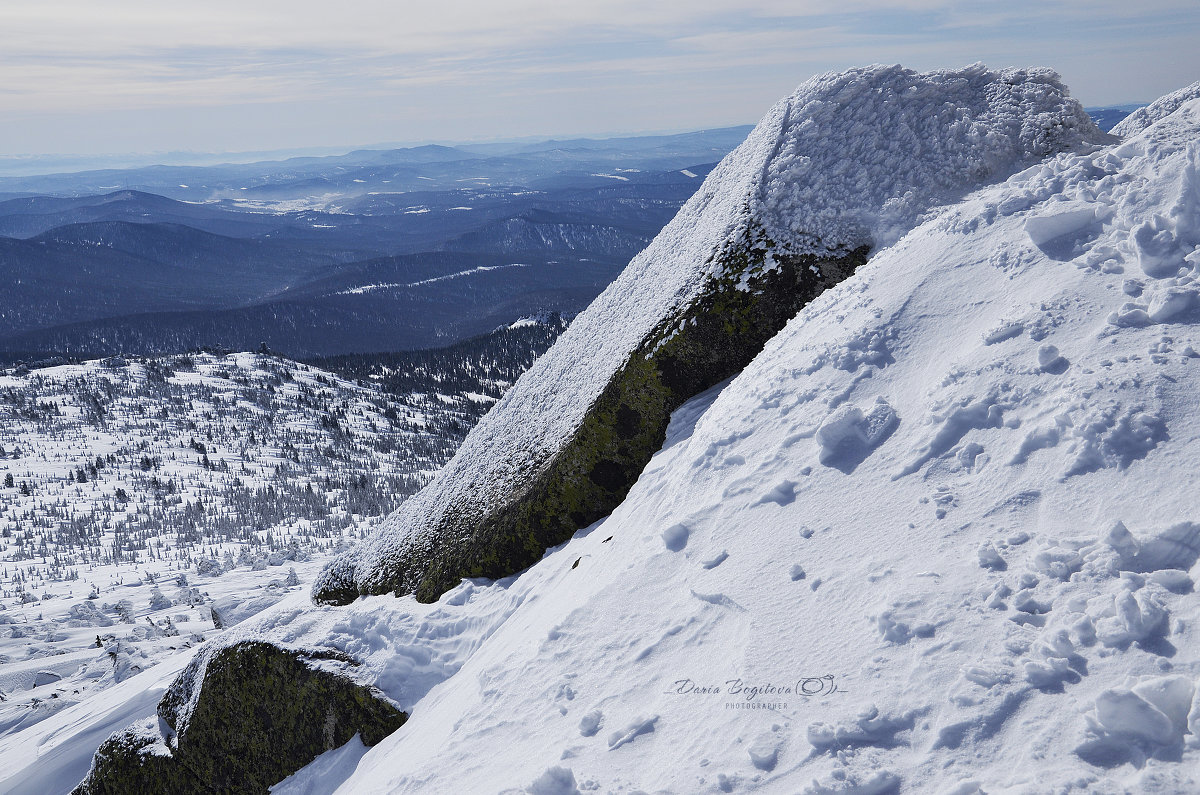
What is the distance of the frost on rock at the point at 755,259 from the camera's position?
7.12 metres

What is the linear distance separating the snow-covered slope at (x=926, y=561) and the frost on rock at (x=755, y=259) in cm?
125

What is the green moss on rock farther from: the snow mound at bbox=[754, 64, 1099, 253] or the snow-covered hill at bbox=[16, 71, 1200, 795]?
the snow-covered hill at bbox=[16, 71, 1200, 795]

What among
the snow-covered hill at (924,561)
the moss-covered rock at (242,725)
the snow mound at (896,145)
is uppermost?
the snow mound at (896,145)

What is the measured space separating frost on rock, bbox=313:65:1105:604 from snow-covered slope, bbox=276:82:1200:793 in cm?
125

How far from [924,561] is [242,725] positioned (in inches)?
289

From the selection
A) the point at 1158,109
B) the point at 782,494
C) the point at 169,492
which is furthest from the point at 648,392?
the point at 169,492

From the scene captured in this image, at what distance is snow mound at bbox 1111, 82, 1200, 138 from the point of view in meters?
7.52

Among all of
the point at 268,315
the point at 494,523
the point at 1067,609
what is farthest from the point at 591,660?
the point at 268,315

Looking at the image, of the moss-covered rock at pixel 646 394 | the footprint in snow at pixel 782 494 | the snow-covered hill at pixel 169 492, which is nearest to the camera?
the footprint in snow at pixel 782 494

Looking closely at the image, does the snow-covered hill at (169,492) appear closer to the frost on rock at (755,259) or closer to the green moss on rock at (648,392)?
the frost on rock at (755,259)

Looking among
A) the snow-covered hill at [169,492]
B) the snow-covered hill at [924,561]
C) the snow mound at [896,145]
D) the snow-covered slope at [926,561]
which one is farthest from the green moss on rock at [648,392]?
the snow-covered hill at [169,492]

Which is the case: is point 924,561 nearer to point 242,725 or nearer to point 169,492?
point 242,725

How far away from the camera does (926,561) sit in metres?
3.40

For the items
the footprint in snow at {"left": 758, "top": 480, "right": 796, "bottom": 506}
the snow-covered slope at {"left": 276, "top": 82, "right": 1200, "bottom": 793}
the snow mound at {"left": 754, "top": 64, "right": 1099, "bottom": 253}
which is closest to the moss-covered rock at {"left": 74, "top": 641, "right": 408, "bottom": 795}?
the snow-covered slope at {"left": 276, "top": 82, "right": 1200, "bottom": 793}
